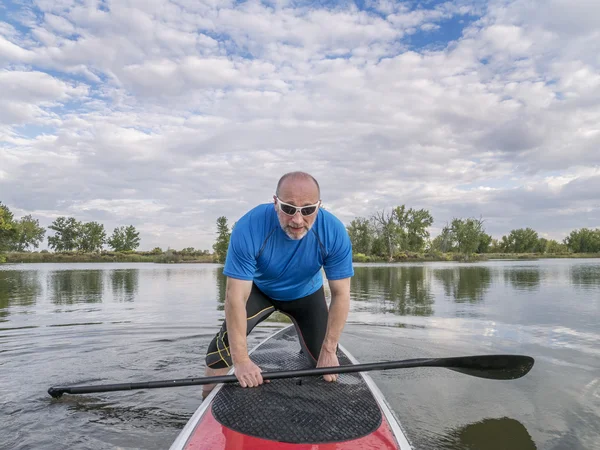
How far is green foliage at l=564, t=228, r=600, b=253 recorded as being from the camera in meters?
101

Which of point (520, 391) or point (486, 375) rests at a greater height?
point (486, 375)

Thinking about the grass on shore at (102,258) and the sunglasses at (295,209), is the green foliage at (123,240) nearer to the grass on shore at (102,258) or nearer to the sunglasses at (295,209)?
the grass on shore at (102,258)

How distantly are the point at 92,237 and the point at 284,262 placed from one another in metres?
103

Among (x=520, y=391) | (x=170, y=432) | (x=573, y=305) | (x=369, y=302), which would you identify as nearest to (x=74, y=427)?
(x=170, y=432)

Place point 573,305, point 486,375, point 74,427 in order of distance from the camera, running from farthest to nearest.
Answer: point 573,305 → point 486,375 → point 74,427

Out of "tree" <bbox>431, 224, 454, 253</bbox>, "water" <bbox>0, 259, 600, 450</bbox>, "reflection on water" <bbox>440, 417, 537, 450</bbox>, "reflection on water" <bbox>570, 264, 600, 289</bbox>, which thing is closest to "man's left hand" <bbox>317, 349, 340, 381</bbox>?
"water" <bbox>0, 259, 600, 450</bbox>

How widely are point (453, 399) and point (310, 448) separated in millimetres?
2662

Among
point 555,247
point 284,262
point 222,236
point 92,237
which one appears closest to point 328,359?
point 284,262

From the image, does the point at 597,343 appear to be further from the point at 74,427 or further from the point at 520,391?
the point at 74,427

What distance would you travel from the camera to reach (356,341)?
24.2 ft

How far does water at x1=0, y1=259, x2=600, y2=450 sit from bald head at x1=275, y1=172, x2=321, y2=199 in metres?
2.37

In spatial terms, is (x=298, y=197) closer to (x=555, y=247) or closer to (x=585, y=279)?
(x=585, y=279)

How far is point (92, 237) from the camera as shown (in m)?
95.4

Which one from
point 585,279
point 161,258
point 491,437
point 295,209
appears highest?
point 295,209
